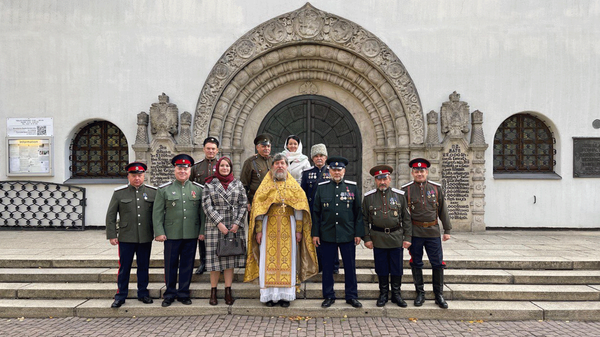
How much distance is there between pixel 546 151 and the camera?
822 cm

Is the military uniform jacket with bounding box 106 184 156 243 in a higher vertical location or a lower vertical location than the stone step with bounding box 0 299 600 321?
higher

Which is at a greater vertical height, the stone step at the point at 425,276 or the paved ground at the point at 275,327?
the stone step at the point at 425,276

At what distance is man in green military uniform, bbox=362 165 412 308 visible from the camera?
445 centimetres

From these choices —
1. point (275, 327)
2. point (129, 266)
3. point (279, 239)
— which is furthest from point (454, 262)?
point (129, 266)

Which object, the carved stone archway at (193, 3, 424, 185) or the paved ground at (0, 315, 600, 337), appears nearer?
the paved ground at (0, 315, 600, 337)

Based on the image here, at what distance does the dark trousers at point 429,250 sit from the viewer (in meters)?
4.54

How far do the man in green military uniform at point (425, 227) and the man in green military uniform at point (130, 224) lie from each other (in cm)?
329

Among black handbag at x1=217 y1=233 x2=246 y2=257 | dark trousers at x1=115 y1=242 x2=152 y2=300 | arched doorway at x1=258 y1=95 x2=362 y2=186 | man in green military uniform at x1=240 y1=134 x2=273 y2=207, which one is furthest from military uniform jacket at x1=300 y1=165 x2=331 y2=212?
arched doorway at x1=258 y1=95 x2=362 y2=186

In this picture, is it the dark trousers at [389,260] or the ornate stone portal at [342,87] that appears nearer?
the dark trousers at [389,260]

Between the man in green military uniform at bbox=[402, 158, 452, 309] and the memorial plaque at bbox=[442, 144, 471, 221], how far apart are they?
340 cm

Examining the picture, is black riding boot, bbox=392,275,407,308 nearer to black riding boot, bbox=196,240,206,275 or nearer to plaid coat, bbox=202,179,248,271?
plaid coat, bbox=202,179,248,271

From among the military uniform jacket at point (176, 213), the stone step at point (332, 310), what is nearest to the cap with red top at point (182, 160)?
the military uniform jacket at point (176, 213)

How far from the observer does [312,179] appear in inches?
199

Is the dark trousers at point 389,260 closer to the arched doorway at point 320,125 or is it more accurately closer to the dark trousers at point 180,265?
the dark trousers at point 180,265
